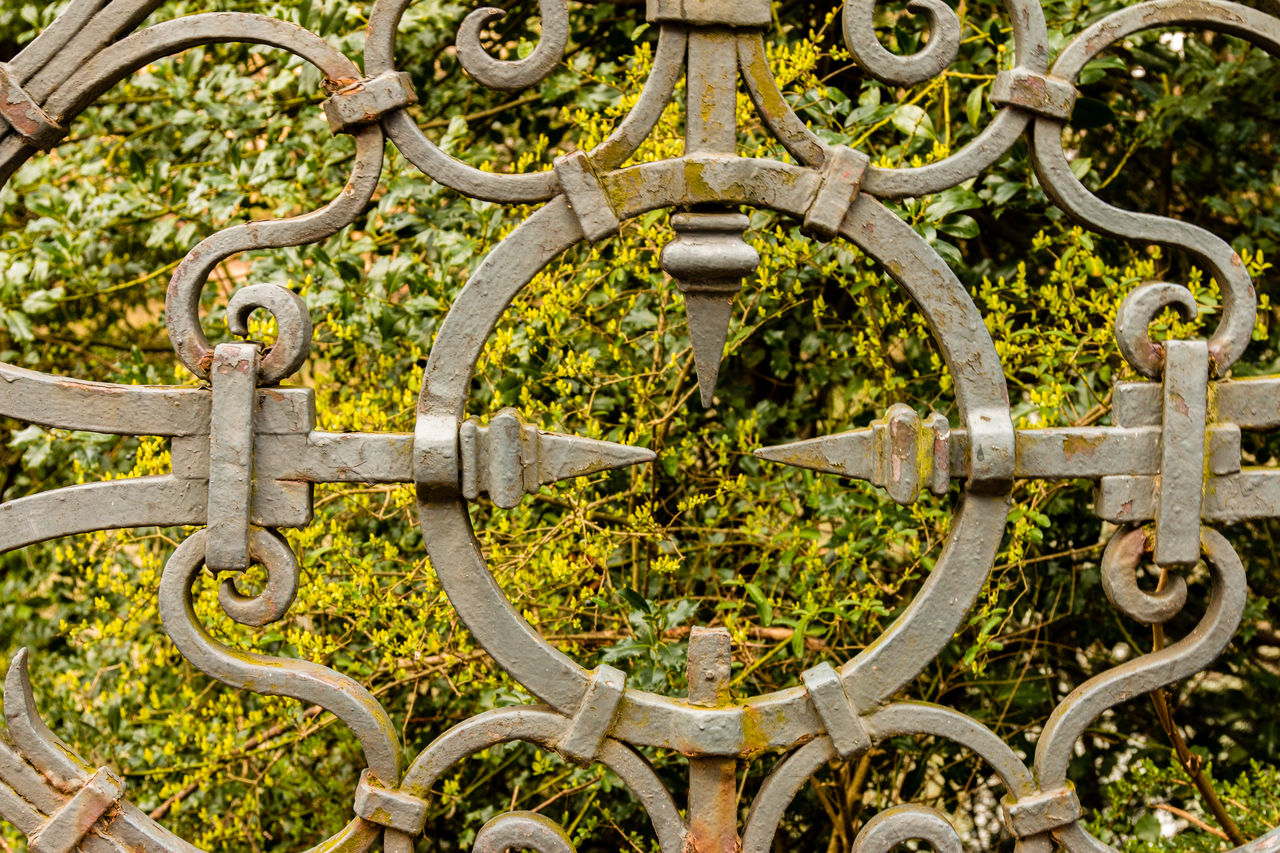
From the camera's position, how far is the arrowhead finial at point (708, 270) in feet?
3.37

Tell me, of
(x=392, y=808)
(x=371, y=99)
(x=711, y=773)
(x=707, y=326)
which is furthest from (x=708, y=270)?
(x=392, y=808)

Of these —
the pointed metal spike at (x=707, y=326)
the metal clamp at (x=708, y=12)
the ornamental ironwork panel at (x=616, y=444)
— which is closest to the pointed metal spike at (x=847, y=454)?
the ornamental ironwork panel at (x=616, y=444)

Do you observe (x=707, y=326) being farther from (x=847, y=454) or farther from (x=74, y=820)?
(x=74, y=820)

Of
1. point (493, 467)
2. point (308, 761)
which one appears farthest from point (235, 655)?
point (308, 761)

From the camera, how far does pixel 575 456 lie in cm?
102

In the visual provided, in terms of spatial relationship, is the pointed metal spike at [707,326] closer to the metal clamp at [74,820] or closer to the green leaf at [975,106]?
the metal clamp at [74,820]

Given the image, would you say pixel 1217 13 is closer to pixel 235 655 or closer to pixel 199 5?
pixel 235 655

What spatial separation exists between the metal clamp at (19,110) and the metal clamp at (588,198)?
0.49m

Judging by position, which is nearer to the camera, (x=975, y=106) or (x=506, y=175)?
(x=506, y=175)

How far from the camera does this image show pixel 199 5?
181 centimetres

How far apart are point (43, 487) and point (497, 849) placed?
155cm

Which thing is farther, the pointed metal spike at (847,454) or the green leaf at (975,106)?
the green leaf at (975,106)

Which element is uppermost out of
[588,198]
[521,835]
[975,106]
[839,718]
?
[975,106]

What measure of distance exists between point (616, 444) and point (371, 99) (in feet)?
1.26
